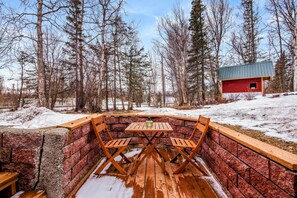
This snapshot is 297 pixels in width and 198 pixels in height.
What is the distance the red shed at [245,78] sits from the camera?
14.0 m

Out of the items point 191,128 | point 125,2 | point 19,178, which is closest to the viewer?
point 19,178

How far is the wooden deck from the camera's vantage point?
2197 millimetres

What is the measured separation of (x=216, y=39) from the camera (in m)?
16.9

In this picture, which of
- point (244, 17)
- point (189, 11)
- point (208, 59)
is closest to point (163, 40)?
point (189, 11)

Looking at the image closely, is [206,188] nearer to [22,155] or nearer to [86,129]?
[86,129]

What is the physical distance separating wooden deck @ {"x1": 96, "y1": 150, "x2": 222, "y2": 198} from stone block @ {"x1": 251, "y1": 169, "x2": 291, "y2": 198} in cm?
74

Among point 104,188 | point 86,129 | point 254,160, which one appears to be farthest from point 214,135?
point 86,129

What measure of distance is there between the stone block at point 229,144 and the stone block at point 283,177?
638mm

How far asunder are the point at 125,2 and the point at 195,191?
10937mm

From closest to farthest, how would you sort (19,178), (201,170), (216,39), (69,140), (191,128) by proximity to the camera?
1. (19,178)
2. (69,140)
3. (201,170)
4. (191,128)
5. (216,39)

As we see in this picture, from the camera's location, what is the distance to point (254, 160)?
1.58 m

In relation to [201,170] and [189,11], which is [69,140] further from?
[189,11]

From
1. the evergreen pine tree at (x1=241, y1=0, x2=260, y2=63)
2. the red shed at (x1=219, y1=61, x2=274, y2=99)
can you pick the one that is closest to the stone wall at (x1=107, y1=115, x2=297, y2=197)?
the red shed at (x1=219, y1=61, x2=274, y2=99)

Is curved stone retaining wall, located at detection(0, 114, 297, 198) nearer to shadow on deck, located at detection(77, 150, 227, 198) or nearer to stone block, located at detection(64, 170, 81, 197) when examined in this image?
stone block, located at detection(64, 170, 81, 197)
